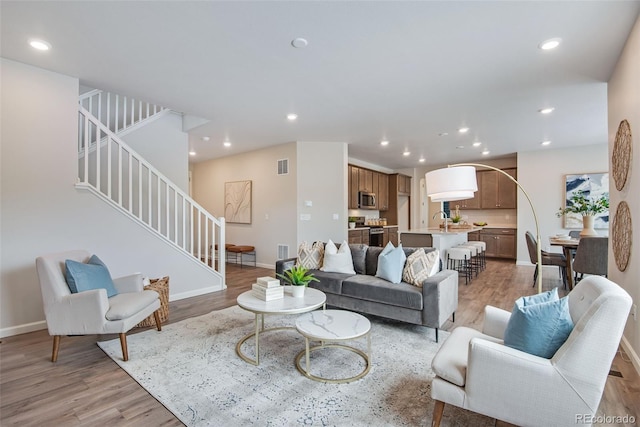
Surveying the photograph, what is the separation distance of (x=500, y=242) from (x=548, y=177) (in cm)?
193

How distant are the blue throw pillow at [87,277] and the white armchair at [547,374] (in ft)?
9.40

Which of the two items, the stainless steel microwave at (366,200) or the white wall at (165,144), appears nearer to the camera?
the white wall at (165,144)

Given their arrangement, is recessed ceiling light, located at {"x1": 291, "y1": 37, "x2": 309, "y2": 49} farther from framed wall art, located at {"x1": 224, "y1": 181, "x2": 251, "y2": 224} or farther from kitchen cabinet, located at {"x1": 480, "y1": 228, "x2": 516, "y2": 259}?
kitchen cabinet, located at {"x1": 480, "y1": 228, "x2": 516, "y2": 259}

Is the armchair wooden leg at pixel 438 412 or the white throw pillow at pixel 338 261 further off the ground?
the white throw pillow at pixel 338 261

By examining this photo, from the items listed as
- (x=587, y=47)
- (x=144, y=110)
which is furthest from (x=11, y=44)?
(x=587, y=47)

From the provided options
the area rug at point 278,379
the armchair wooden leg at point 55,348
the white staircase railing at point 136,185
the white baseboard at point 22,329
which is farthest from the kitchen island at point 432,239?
the white baseboard at point 22,329

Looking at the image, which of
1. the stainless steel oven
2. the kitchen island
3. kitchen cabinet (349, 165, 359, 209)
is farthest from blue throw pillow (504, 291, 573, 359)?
the stainless steel oven

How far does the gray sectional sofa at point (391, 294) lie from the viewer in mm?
2916

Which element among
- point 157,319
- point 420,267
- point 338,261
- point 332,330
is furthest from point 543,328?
point 157,319

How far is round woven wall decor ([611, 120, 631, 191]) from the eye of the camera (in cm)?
261

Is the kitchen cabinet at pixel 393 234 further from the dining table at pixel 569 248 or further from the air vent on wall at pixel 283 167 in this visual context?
the dining table at pixel 569 248

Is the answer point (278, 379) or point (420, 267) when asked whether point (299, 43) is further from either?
point (278, 379)

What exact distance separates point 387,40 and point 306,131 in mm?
2916

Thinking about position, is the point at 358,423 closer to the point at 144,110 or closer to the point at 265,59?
the point at 265,59
